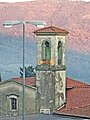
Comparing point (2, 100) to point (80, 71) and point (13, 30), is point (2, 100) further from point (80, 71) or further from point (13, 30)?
point (13, 30)

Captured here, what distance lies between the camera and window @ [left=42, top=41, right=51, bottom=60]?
140ft

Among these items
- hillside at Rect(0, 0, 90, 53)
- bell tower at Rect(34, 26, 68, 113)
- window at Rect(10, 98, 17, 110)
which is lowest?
window at Rect(10, 98, 17, 110)

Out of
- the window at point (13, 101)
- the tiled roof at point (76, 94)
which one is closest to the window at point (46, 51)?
the tiled roof at point (76, 94)

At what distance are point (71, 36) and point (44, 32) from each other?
125216 millimetres

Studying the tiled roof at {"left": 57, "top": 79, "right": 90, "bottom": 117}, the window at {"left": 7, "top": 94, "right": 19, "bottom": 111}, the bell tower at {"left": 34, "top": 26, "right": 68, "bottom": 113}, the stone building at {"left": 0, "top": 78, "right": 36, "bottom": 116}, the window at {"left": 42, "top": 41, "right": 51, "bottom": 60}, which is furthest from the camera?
the window at {"left": 7, "top": 94, "right": 19, "bottom": 111}

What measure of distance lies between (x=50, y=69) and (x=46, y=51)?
50.4 inches

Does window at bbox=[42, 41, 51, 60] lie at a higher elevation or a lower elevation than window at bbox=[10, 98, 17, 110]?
higher

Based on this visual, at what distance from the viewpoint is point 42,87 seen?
142 feet

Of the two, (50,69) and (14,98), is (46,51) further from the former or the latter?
(14,98)

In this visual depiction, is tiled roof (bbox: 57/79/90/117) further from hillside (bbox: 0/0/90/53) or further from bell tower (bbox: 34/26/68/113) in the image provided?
hillside (bbox: 0/0/90/53)

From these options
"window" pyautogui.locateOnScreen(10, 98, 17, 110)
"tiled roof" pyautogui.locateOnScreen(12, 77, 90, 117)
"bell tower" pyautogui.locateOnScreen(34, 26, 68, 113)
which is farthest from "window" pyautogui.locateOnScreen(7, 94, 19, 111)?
"bell tower" pyautogui.locateOnScreen(34, 26, 68, 113)

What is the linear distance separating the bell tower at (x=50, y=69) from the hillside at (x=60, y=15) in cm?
11489

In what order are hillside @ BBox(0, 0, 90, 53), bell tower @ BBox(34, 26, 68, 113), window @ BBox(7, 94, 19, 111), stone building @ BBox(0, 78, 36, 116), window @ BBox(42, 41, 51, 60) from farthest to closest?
hillside @ BBox(0, 0, 90, 53)
window @ BBox(7, 94, 19, 111)
stone building @ BBox(0, 78, 36, 116)
window @ BBox(42, 41, 51, 60)
bell tower @ BBox(34, 26, 68, 113)

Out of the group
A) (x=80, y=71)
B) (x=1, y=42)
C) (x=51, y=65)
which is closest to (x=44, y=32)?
(x=51, y=65)
